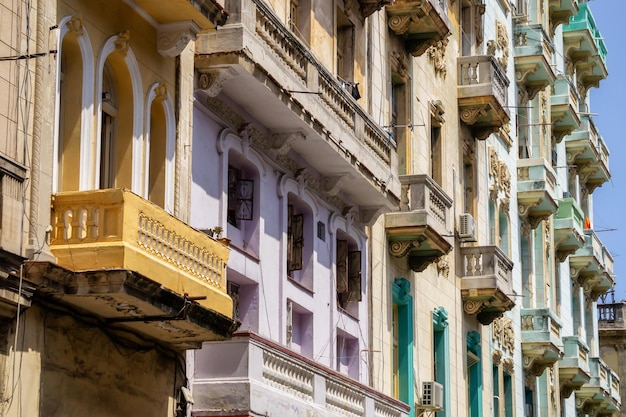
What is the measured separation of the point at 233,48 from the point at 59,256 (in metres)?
5.69

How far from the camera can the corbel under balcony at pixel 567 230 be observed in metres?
49.2

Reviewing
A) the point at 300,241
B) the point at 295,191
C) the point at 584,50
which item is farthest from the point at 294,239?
the point at 584,50

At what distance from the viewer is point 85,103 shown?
18.8m

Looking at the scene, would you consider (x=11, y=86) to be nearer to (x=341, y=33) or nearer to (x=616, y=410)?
(x=341, y=33)

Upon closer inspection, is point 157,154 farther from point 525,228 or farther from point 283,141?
point 525,228

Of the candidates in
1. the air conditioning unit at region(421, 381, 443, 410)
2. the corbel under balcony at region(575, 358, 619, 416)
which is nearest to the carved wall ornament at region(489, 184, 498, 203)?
the air conditioning unit at region(421, 381, 443, 410)

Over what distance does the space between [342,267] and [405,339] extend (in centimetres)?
379

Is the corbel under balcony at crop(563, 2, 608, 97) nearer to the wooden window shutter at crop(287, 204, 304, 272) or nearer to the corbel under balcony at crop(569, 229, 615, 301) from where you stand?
the corbel under balcony at crop(569, 229, 615, 301)

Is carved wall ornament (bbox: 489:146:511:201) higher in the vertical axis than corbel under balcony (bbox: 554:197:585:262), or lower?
lower

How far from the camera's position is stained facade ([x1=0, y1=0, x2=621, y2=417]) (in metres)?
17.6

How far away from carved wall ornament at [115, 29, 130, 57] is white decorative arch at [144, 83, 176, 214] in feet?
2.96

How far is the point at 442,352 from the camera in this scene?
114ft

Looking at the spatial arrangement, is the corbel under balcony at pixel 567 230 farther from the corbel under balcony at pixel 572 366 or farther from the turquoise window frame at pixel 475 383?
the turquoise window frame at pixel 475 383

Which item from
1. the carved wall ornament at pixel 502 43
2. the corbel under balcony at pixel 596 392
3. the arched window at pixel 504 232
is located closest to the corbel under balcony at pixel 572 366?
the corbel under balcony at pixel 596 392
